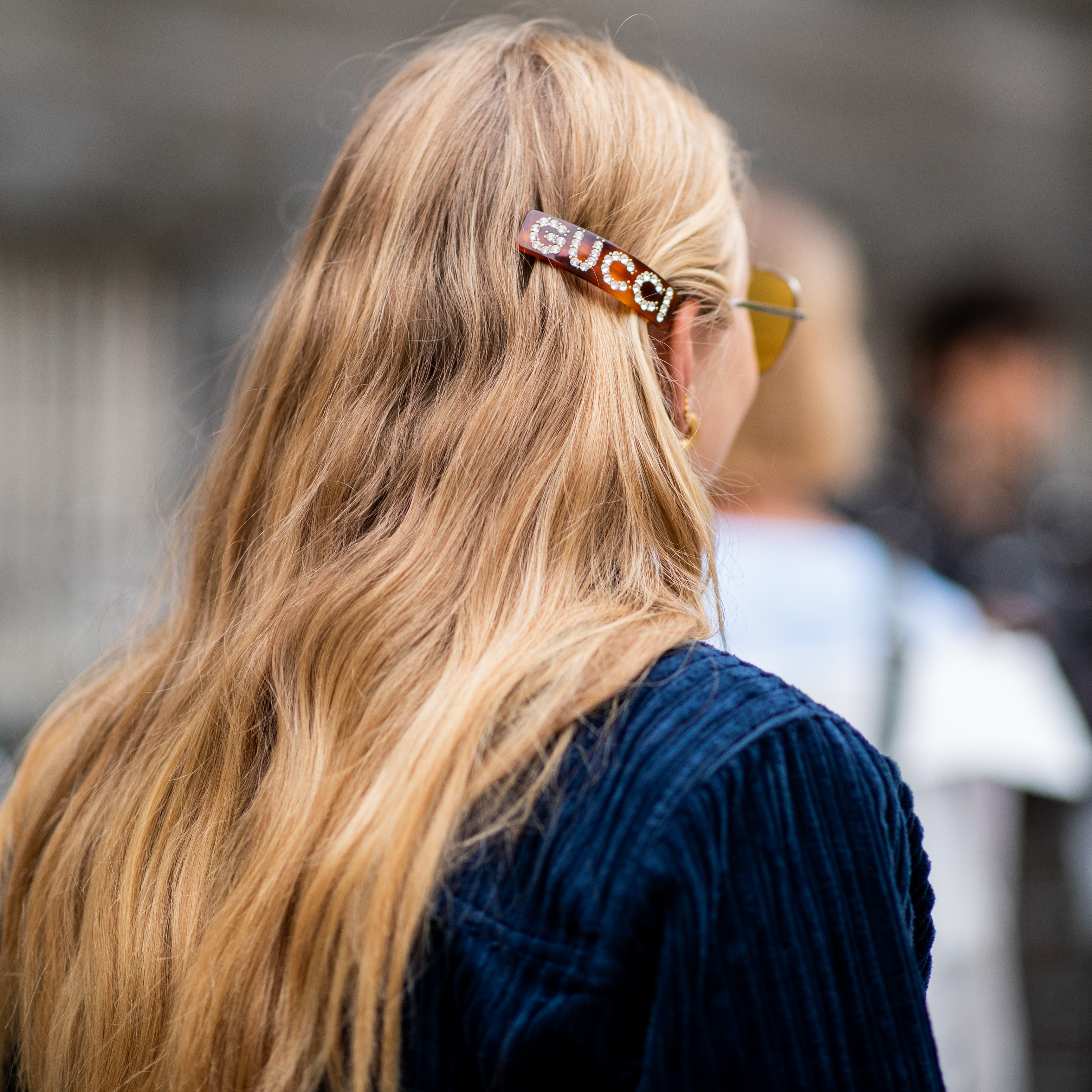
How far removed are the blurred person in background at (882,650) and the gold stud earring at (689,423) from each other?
0.89 metres

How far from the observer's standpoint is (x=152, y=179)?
3.82 m

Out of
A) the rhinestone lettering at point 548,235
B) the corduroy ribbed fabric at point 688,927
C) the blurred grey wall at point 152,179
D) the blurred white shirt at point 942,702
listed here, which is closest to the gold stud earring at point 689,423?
the rhinestone lettering at point 548,235

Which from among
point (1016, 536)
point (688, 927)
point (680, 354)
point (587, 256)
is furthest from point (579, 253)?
point (1016, 536)

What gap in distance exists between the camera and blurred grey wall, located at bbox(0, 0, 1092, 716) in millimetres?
3721

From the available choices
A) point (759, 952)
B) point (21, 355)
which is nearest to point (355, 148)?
point (759, 952)

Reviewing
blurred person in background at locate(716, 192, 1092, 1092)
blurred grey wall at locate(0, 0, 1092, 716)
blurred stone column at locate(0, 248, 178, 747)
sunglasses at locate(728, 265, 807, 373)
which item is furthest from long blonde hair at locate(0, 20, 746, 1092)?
blurred stone column at locate(0, 248, 178, 747)

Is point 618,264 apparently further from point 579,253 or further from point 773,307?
point 773,307

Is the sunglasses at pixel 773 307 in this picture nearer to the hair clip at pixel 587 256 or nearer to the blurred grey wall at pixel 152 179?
the hair clip at pixel 587 256

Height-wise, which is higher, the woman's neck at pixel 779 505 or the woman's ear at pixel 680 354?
the woman's ear at pixel 680 354

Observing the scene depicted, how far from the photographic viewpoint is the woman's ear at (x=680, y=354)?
1.01m

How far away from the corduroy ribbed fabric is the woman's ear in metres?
0.38

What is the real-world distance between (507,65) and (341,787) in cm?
77

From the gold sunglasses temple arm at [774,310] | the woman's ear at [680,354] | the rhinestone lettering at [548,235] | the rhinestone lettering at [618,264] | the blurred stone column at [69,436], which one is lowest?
the blurred stone column at [69,436]

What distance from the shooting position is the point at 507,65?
101 centimetres
